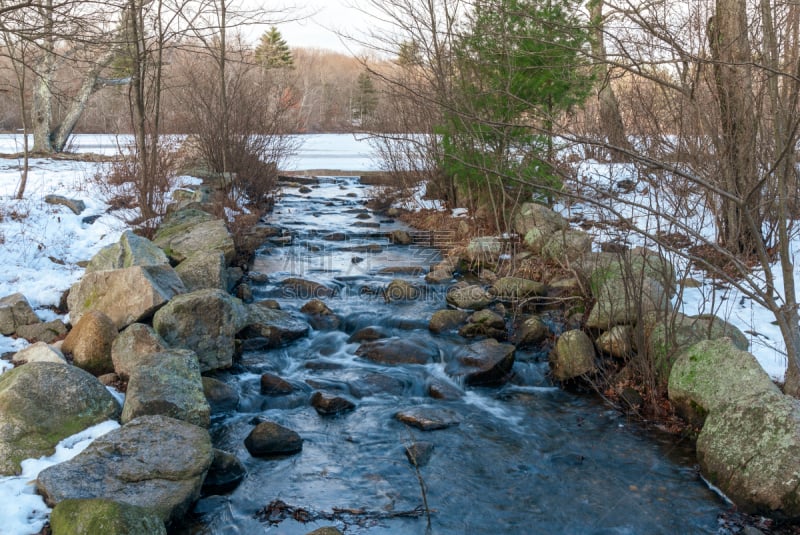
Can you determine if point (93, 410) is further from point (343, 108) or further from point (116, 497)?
point (343, 108)

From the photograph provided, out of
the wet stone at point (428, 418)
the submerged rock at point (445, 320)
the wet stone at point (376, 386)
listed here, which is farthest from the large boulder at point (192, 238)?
the wet stone at point (428, 418)

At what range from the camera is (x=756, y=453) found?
4.10 m

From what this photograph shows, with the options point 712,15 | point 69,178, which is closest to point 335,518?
point 712,15

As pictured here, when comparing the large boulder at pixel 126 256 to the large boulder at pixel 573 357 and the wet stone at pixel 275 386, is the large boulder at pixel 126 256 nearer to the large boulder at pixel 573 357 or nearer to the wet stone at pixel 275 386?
the wet stone at pixel 275 386

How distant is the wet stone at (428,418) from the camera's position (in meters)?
5.36

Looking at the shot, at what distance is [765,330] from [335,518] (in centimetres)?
450

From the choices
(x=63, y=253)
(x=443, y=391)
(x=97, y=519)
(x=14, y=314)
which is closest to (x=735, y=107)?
(x=443, y=391)

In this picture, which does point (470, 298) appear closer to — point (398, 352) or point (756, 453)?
point (398, 352)

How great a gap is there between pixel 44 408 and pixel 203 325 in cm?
199

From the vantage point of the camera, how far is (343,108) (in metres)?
50.1

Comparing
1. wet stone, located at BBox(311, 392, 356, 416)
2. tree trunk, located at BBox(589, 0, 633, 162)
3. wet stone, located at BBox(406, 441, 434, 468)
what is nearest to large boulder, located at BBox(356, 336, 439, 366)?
wet stone, located at BBox(311, 392, 356, 416)

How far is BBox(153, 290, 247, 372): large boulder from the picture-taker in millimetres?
6113

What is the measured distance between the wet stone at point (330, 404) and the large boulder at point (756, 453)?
2.87 m

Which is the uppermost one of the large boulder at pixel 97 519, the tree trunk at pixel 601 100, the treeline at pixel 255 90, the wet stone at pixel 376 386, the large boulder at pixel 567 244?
the treeline at pixel 255 90
